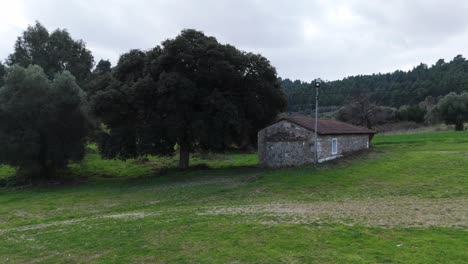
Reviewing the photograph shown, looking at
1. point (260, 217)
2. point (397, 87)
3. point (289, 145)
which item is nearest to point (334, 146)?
point (289, 145)

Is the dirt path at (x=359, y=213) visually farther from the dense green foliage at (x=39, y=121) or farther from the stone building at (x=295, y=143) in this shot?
the dense green foliage at (x=39, y=121)

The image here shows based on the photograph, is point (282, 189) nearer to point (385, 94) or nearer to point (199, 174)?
point (199, 174)

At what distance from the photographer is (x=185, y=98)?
104 ft

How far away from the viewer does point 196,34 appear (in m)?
35.1

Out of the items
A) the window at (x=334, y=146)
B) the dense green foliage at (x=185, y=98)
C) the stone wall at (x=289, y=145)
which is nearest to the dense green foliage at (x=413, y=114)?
the window at (x=334, y=146)

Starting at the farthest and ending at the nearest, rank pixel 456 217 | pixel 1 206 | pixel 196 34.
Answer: pixel 196 34 → pixel 1 206 → pixel 456 217

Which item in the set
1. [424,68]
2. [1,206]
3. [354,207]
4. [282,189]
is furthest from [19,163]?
[424,68]

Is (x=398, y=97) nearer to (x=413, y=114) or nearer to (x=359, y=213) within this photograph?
(x=413, y=114)

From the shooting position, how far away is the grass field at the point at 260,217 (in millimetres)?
10102

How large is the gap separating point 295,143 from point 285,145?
90 centimetres

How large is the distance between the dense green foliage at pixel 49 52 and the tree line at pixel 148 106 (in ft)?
83.7

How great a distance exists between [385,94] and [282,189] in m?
101

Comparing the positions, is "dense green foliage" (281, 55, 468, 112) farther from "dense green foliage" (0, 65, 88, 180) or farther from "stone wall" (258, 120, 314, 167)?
"dense green foliage" (0, 65, 88, 180)

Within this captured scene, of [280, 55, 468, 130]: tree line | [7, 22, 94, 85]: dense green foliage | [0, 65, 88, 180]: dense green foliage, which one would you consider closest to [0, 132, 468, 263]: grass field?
[0, 65, 88, 180]: dense green foliage
